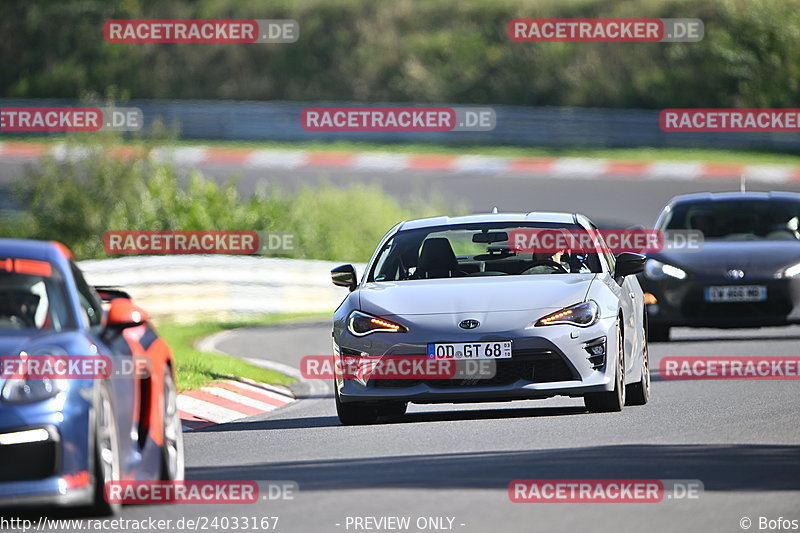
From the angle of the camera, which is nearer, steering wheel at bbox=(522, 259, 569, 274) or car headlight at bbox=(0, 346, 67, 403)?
car headlight at bbox=(0, 346, 67, 403)

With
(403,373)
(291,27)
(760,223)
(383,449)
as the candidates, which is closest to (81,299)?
(383,449)

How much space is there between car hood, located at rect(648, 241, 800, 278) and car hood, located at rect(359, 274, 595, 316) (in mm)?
5892

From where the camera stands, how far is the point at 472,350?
11.4 m

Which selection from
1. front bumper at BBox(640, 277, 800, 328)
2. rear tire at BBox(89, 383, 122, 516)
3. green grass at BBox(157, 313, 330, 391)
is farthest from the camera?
front bumper at BBox(640, 277, 800, 328)

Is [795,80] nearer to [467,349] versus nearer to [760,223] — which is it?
[760,223]

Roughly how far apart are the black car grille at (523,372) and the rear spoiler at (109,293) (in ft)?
6.53

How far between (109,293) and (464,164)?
101 feet

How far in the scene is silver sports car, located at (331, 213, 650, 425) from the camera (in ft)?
37.5

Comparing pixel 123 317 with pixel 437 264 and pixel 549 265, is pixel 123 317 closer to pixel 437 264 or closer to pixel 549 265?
pixel 437 264

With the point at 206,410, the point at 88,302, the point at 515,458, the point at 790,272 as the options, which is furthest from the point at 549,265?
the point at 790,272

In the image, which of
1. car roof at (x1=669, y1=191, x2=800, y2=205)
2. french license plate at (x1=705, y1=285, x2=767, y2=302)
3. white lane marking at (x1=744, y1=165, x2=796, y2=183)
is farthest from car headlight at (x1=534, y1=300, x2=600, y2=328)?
white lane marking at (x1=744, y1=165, x2=796, y2=183)

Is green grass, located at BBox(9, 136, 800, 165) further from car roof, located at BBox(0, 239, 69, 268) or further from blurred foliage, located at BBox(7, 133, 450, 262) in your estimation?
car roof, located at BBox(0, 239, 69, 268)

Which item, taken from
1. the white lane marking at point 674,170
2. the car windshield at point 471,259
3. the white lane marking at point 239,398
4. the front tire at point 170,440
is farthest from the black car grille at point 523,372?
the white lane marking at point 674,170

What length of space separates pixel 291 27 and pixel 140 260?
29.6 metres
